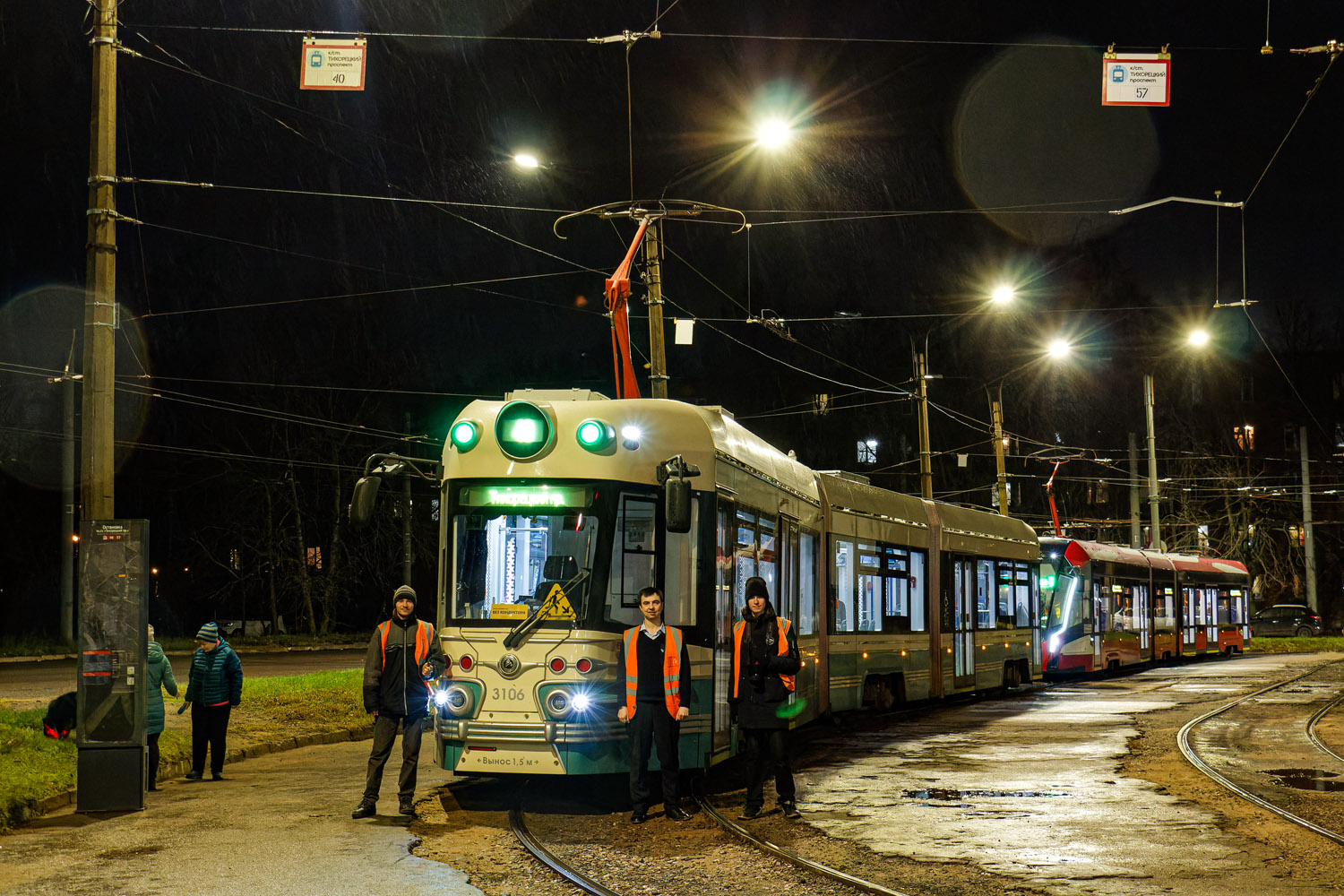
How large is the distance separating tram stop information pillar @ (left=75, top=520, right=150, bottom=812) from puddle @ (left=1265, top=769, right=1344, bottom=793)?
373 inches

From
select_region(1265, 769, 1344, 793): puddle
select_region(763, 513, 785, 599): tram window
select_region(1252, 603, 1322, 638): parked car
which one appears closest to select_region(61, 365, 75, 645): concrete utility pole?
select_region(763, 513, 785, 599): tram window

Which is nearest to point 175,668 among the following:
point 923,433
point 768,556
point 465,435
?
point 923,433

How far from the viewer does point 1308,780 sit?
41.4 ft

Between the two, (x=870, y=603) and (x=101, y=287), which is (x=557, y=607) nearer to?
(x=101, y=287)

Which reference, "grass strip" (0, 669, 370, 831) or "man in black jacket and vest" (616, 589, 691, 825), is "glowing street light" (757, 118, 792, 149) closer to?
"grass strip" (0, 669, 370, 831)

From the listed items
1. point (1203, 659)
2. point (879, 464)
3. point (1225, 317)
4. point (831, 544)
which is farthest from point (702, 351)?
point (831, 544)

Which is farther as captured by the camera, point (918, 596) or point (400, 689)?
point (918, 596)

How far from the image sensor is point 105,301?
13.4m

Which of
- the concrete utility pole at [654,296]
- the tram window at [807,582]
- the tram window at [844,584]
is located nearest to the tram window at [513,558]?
the tram window at [807,582]

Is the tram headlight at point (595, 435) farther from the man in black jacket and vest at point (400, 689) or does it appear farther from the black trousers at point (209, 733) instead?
the black trousers at point (209, 733)

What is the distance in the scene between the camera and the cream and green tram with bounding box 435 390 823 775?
10359mm

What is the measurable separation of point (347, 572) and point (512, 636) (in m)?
42.9

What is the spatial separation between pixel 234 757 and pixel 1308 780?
10.6 metres

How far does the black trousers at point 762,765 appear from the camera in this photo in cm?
1028
